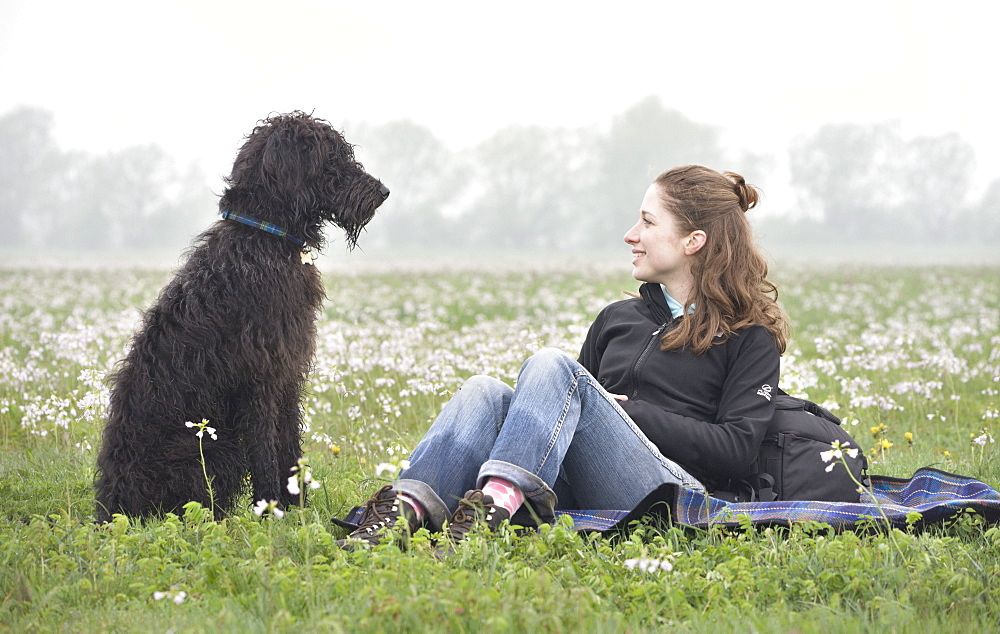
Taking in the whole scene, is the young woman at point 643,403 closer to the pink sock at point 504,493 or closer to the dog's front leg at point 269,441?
the pink sock at point 504,493

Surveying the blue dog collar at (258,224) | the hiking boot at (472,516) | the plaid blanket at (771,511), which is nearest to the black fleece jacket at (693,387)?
the plaid blanket at (771,511)

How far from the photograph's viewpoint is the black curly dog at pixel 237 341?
176 inches

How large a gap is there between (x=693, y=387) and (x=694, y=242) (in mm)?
830

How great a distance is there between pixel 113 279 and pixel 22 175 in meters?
60.3

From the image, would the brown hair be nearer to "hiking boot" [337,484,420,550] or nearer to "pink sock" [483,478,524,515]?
"pink sock" [483,478,524,515]

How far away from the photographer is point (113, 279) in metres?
22.7

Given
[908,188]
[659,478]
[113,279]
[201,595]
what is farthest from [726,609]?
[908,188]

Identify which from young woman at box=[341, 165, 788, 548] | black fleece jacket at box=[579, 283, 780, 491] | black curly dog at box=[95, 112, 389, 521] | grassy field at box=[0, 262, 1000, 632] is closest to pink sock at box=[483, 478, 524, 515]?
young woman at box=[341, 165, 788, 548]

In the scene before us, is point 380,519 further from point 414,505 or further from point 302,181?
point 302,181

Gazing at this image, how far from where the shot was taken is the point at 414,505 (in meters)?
4.18

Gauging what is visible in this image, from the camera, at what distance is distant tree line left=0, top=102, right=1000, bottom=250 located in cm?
7519

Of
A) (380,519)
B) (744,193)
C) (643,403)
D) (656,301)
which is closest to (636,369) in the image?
(643,403)

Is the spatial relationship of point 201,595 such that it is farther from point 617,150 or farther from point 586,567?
point 617,150

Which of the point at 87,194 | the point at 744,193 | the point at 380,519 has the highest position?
the point at 87,194
